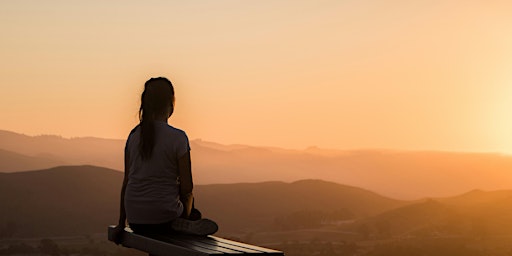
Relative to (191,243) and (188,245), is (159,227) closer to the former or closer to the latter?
(191,243)

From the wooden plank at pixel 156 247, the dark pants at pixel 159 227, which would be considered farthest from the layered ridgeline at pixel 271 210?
the dark pants at pixel 159 227

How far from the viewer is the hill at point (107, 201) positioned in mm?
73875

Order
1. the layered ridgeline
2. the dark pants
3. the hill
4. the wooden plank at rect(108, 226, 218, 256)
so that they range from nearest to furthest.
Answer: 1. the wooden plank at rect(108, 226, 218, 256)
2. the dark pants
3. the layered ridgeline
4. the hill

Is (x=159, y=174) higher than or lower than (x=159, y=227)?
higher

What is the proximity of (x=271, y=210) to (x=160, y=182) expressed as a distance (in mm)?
85904

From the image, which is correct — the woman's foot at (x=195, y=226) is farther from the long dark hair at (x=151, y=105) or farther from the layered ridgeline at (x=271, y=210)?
the layered ridgeline at (x=271, y=210)

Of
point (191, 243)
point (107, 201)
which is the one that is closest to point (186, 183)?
point (191, 243)

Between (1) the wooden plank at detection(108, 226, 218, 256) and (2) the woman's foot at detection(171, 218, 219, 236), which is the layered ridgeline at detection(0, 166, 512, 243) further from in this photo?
(2) the woman's foot at detection(171, 218, 219, 236)

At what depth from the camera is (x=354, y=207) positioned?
9438 centimetres

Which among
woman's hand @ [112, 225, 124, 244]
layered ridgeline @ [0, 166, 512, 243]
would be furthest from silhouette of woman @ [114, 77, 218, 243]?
layered ridgeline @ [0, 166, 512, 243]

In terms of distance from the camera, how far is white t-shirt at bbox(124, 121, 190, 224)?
7.33 metres

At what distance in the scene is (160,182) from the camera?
740 centimetres

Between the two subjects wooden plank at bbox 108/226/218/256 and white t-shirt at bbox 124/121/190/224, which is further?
white t-shirt at bbox 124/121/190/224

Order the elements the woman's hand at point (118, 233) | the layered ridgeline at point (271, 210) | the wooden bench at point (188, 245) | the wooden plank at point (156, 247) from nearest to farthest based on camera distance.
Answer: the wooden bench at point (188, 245) < the wooden plank at point (156, 247) < the woman's hand at point (118, 233) < the layered ridgeline at point (271, 210)
